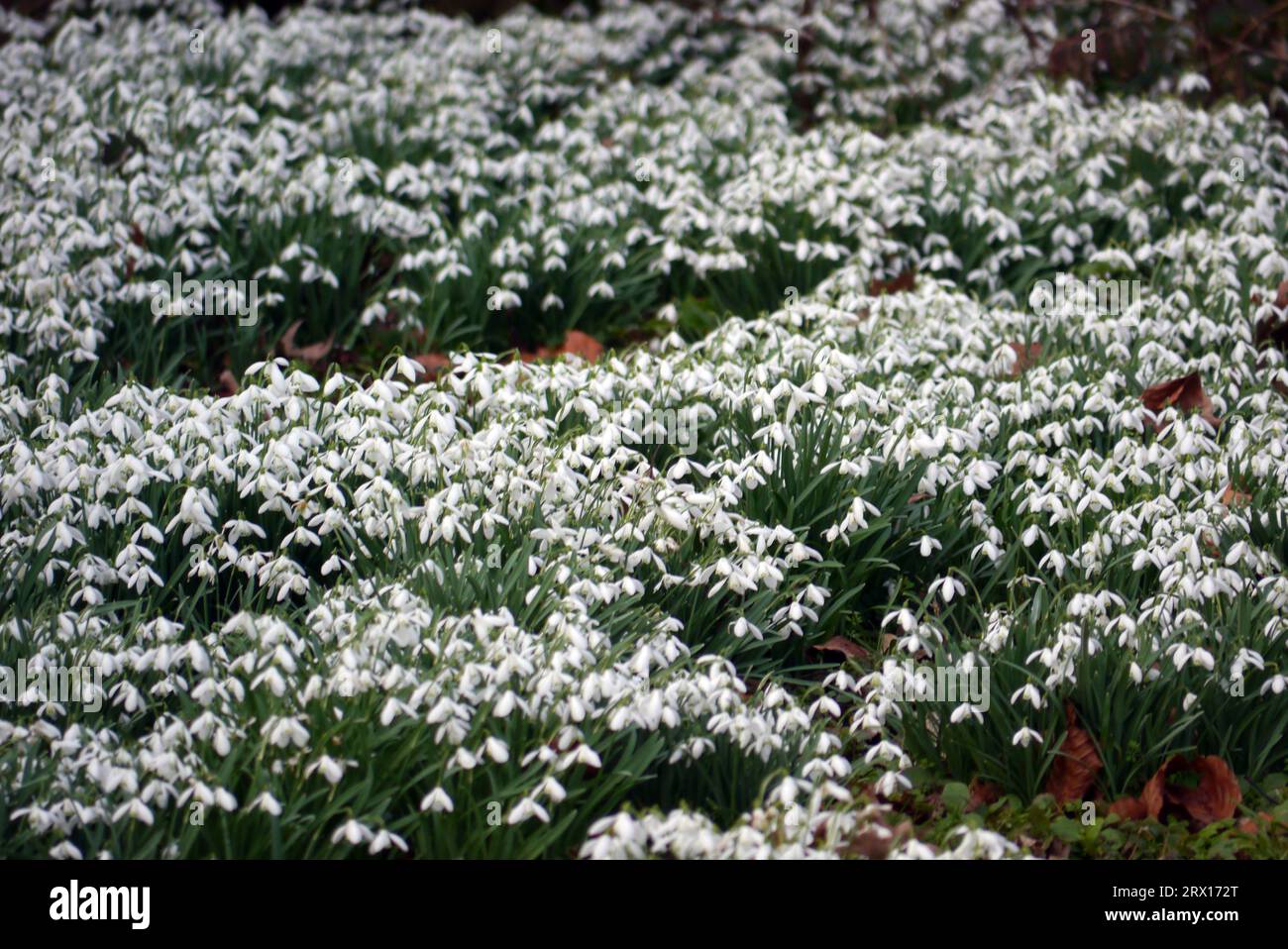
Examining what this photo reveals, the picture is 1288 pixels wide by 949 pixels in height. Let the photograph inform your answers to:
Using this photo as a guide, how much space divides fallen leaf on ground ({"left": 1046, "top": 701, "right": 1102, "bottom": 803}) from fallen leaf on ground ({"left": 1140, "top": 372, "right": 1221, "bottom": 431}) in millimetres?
1531

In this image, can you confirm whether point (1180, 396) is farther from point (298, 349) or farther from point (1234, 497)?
point (298, 349)

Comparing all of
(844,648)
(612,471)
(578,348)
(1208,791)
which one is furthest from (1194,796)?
(578,348)

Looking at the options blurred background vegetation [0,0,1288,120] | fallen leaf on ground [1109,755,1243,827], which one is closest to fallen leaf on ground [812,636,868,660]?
fallen leaf on ground [1109,755,1243,827]

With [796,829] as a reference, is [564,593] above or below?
above

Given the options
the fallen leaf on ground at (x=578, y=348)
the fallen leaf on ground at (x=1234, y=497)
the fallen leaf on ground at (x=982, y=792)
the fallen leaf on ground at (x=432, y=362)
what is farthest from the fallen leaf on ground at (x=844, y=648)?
the fallen leaf on ground at (x=432, y=362)

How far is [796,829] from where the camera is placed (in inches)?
96.6

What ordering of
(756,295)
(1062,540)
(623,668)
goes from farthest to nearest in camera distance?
(756,295) < (1062,540) < (623,668)

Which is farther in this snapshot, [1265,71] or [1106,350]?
[1265,71]

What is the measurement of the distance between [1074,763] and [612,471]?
134 cm

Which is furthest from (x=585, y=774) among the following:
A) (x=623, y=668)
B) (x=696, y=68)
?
(x=696, y=68)

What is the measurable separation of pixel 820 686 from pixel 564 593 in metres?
0.65

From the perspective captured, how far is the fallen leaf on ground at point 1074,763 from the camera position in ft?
9.88

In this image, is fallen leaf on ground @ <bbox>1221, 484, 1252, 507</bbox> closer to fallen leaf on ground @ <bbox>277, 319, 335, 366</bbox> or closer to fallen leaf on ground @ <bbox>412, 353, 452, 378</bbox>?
fallen leaf on ground @ <bbox>412, 353, 452, 378</bbox>

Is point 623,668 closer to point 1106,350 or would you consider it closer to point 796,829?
point 796,829
